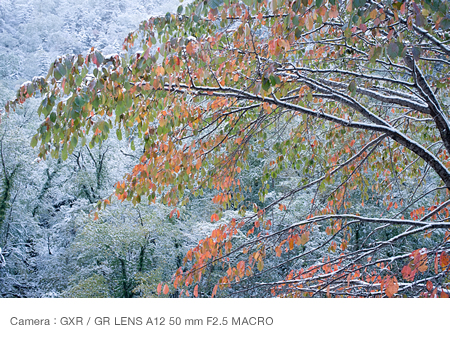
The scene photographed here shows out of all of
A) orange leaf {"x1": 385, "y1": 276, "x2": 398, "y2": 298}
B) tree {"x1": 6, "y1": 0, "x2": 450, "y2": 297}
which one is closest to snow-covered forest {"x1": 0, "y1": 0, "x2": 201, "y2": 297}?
tree {"x1": 6, "y1": 0, "x2": 450, "y2": 297}

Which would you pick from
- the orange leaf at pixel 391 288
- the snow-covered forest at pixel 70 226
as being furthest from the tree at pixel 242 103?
the snow-covered forest at pixel 70 226

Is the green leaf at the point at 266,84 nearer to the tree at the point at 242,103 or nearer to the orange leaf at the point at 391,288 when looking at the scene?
the tree at the point at 242,103

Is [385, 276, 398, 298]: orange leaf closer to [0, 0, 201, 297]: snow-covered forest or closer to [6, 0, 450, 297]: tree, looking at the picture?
[6, 0, 450, 297]: tree

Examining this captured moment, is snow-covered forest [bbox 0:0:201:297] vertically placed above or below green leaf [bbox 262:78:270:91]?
above

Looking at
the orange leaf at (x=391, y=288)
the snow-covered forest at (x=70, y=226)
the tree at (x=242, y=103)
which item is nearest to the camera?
the orange leaf at (x=391, y=288)

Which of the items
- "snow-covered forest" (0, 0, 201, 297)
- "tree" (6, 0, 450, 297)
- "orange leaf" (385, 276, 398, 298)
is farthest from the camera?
"snow-covered forest" (0, 0, 201, 297)

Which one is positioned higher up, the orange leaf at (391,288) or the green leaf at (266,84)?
the green leaf at (266,84)

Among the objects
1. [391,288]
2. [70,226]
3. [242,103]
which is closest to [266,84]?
Answer: [391,288]

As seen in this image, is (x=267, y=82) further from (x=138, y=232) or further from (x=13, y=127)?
(x=13, y=127)

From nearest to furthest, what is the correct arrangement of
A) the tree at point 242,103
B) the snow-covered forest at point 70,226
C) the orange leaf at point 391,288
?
the orange leaf at point 391,288 < the tree at point 242,103 < the snow-covered forest at point 70,226

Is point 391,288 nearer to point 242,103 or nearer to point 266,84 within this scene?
point 266,84

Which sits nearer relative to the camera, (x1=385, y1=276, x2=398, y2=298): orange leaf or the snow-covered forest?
(x1=385, y1=276, x2=398, y2=298): orange leaf

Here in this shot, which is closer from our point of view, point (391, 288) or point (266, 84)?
point (391, 288)

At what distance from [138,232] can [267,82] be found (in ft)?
30.4
